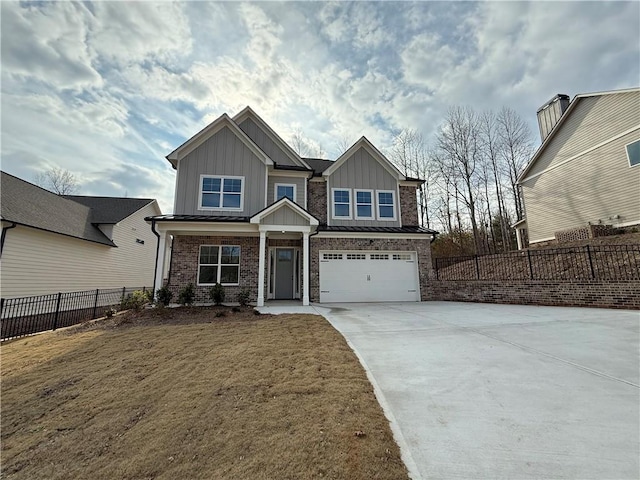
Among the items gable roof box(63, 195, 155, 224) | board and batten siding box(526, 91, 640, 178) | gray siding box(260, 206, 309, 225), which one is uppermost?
board and batten siding box(526, 91, 640, 178)

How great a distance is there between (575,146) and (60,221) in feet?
90.9

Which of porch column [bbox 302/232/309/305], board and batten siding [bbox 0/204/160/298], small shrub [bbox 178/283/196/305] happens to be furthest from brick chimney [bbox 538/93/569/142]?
board and batten siding [bbox 0/204/160/298]

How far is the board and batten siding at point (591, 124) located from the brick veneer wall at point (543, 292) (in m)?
10.1

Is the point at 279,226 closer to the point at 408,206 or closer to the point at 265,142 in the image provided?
the point at 265,142

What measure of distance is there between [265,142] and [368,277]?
8298mm

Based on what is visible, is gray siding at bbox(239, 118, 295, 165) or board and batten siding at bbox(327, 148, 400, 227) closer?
board and batten siding at bbox(327, 148, 400, 227)

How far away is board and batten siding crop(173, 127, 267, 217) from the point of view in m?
12.0

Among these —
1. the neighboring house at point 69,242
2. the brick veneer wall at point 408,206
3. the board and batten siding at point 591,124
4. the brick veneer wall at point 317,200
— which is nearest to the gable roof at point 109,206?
the neighboring house at point 69,242

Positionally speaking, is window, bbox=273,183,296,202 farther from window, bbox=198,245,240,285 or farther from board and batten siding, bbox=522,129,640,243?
board and batten siding, bbox=522,129,640,243

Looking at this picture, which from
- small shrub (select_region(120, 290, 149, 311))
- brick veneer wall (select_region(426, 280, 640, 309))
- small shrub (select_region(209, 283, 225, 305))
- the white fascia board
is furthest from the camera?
the white fascia board

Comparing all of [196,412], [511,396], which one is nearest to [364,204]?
[511,396]

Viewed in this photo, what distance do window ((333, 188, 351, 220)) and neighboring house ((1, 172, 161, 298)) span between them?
42.1ft

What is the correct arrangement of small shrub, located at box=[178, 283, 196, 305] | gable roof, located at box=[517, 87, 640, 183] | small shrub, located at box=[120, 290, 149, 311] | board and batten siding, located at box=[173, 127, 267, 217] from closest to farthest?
small shrub, located at box=[120, 290, 149, 311] → small shrub, located at box=[178, 283, 196, 305] → board and batten siding, located at box=[173, 127, 267, 217] → gable roof, located at box=[517, 87, 640, 183]

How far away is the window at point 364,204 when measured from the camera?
13.7 meters
